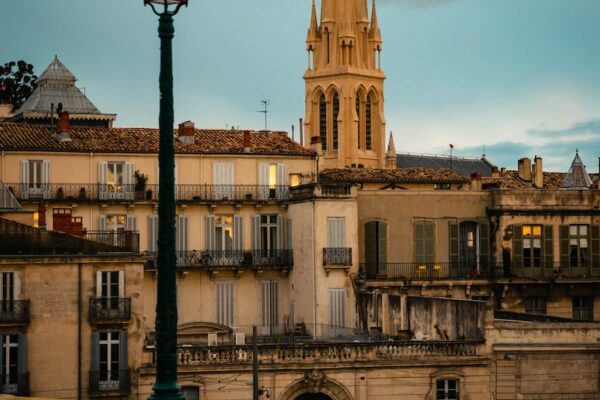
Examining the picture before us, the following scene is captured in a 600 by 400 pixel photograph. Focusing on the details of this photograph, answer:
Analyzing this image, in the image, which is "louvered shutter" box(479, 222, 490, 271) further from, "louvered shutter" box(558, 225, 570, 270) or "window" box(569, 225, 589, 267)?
"window" box(569, 225, 589, 267)

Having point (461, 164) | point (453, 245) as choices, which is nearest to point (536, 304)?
point (453, 245)

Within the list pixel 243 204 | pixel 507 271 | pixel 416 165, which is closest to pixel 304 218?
pixel 243 204

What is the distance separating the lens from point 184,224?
69.8m

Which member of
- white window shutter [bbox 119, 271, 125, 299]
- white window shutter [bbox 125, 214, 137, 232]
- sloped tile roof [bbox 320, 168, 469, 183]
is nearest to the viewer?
white window shutter [bbox 119, 271, 125, 299]

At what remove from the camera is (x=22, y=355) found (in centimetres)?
A: 4984

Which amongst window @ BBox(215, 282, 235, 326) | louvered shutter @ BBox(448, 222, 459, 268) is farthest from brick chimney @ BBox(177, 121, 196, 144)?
louvered shutter @ BBox(448, 222, 459, 268)

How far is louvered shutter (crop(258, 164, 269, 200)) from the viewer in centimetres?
7119

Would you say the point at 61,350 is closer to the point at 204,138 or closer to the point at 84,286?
the point at 84,286

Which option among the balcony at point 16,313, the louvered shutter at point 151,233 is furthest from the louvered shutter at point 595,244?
the balcony at point 16,313

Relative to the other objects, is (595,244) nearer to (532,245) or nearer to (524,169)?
(532,245)

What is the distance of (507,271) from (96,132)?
19796mm

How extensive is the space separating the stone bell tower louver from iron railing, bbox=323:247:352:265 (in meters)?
74.7

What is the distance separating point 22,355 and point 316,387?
953 cm

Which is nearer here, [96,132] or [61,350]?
[61,350]
